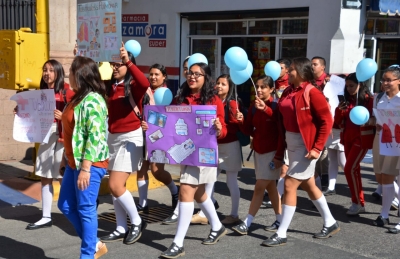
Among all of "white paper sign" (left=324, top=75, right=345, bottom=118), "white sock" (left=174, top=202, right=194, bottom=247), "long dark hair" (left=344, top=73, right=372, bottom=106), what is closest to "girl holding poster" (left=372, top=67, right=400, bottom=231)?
"long dark hair" (left=344, top=73, right=372, bottom=106)

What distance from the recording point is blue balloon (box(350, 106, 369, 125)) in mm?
6426

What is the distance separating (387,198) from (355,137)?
823mm

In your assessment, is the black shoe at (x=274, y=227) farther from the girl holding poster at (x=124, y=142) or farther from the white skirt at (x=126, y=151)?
the white skirt at (x=126, y=151)

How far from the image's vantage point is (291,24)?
44.4 ft

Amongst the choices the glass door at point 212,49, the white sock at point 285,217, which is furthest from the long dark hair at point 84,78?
the glass door at point 212,49

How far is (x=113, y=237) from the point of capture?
19.2 ft

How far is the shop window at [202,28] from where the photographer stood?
49.9 feet

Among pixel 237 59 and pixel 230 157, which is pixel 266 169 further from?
pixel 237 59

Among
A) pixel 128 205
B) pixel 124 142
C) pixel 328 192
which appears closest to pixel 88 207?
pixel 128 205

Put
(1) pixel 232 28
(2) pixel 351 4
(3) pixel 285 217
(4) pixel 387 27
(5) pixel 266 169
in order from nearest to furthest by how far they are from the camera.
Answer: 1. (3) pixel 285 217
2. (5) pixel 266 169
3. (2) pixel 351 4
4. (4) pixel 387 27
5. (1) pixel 232 28

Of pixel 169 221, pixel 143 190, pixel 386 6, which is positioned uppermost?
pixel 386 6

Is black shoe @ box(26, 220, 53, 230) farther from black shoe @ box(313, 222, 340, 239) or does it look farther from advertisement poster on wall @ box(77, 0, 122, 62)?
black shoe @ box(313, 222, 340, 239)

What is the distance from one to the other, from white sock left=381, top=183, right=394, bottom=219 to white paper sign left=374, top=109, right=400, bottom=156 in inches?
17.8

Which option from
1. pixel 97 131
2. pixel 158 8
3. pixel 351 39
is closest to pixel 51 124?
pixel 97 131
